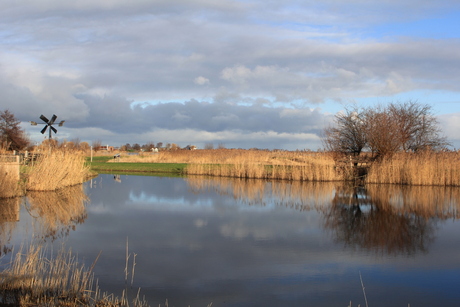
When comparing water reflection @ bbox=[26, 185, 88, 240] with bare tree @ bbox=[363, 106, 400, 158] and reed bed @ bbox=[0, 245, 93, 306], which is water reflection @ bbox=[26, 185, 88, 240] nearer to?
reed bed @ bbox=[0, 245, 93, 306]

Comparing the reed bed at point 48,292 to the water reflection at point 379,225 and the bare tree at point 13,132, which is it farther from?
the bare tree at point 13,132

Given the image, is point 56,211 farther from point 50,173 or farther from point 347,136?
point 347,136

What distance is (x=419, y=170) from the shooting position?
67.5 ft

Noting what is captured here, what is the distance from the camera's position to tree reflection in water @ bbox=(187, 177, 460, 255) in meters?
9.35

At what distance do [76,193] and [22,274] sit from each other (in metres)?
11.3

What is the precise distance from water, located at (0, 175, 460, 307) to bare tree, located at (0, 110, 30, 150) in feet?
80.5

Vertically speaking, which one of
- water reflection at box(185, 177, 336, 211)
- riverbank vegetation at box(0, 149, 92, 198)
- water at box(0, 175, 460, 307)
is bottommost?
water at box(0, 175, 460, 307)

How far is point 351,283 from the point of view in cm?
636

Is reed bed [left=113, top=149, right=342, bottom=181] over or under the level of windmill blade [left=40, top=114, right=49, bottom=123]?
under

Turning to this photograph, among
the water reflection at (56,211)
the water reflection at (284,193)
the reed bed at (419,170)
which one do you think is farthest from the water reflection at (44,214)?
the reed bed at (419,170)

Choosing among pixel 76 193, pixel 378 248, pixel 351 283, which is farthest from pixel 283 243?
pixel 76 193

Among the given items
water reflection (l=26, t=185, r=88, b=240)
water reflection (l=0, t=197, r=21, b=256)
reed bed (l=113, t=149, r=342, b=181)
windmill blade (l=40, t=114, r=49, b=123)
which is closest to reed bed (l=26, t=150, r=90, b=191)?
water reflection (l=26, t=185, r=88, b=240)

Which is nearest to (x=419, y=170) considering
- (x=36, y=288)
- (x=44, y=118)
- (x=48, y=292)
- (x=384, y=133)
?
(x=384, y=133)

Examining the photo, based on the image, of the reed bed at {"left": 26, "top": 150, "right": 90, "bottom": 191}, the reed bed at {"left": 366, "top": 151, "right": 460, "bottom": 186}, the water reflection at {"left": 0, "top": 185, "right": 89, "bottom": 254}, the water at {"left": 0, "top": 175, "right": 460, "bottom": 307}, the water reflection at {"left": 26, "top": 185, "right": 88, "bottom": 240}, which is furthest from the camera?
the reed bed at {"left": 366, "top": 151, "right": 460, "bottom": 186}
